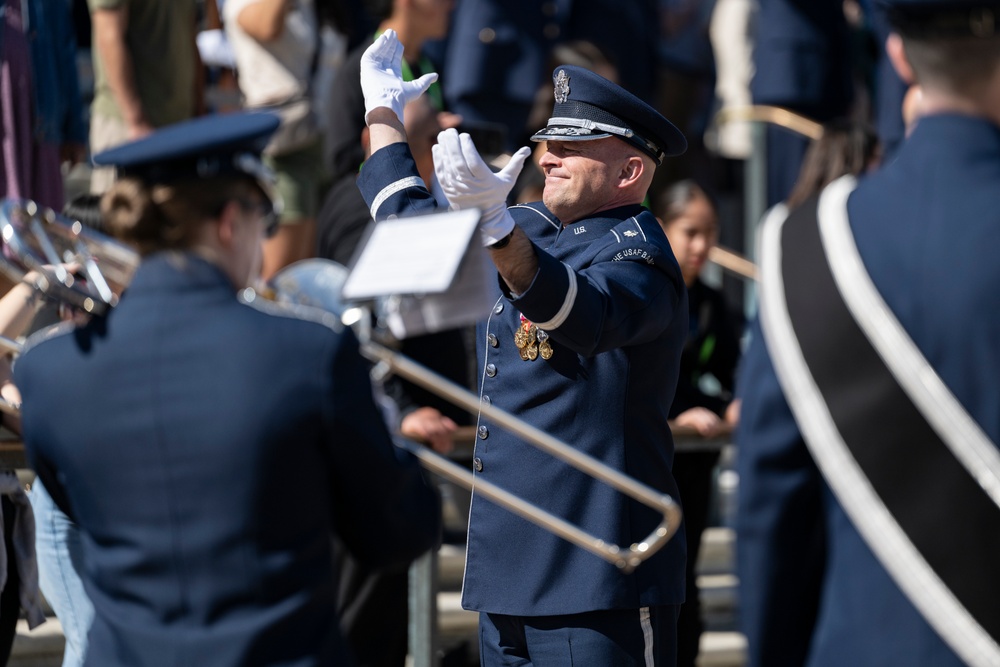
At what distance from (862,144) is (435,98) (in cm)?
162

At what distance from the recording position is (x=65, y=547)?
13.2ft

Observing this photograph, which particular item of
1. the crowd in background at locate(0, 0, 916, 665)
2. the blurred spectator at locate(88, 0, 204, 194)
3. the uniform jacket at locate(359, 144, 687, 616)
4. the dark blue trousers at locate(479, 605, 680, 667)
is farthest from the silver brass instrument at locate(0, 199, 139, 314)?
the blurred spectator at locate(88, 0, 204, 194)

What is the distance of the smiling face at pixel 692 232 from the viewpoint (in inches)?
237

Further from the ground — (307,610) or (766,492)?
(766,492)

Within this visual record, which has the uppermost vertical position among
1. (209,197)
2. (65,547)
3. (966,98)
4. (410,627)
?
(966,98)

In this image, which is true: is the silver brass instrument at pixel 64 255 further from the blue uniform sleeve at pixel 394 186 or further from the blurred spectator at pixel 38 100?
Result: the blurred spectator at pixel 38 100

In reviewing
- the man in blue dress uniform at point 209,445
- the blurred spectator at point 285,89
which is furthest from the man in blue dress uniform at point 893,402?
the blurred spectator at point 285,89

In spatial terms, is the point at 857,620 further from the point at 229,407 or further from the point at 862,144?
the point at 862,144

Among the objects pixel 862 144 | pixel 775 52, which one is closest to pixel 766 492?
pixel 862 144

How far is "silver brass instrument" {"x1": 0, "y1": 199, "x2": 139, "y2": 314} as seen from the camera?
105 inches

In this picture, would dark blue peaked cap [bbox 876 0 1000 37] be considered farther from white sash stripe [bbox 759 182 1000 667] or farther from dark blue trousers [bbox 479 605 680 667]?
dark blue trousers [bbox 479 605 680 667]

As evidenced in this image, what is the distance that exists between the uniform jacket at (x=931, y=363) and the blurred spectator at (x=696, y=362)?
3270 millimetres

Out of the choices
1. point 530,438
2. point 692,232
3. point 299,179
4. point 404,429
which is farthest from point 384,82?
point 299,179

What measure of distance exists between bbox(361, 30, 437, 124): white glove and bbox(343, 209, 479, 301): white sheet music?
1031mm
